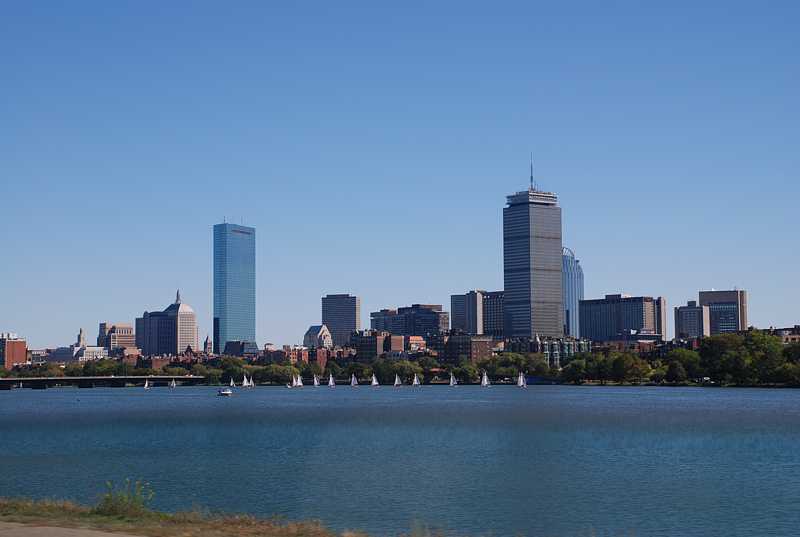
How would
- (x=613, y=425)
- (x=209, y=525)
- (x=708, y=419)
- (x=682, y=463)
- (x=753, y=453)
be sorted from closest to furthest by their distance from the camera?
(x=209, y=525)
(x=682, y=463)
(x=753, y=453)
(x=613, y=425)
(x=708, y=419)

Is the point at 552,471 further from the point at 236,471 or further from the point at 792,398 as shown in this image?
the point at 792,398

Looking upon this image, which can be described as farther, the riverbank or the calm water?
the calm water

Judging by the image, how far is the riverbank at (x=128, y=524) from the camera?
117 ft

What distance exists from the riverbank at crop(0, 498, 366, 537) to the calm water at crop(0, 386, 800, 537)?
980cm

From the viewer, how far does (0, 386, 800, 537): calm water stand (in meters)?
54.3

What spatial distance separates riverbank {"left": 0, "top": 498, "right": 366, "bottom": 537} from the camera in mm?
35594

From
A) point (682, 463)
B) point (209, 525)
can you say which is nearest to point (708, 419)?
point (682, 463)

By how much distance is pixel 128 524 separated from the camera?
38.1 meters

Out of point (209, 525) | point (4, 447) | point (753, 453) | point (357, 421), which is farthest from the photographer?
point (357, 421)

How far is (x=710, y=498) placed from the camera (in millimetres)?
60781

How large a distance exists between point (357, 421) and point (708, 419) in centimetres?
4565

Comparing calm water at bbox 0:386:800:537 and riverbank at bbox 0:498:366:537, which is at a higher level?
riverbank at bbox 0:498:366:537

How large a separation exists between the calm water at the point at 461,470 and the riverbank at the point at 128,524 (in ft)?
32.1

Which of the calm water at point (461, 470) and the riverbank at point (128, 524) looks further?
the calm water at point (461, 470)
